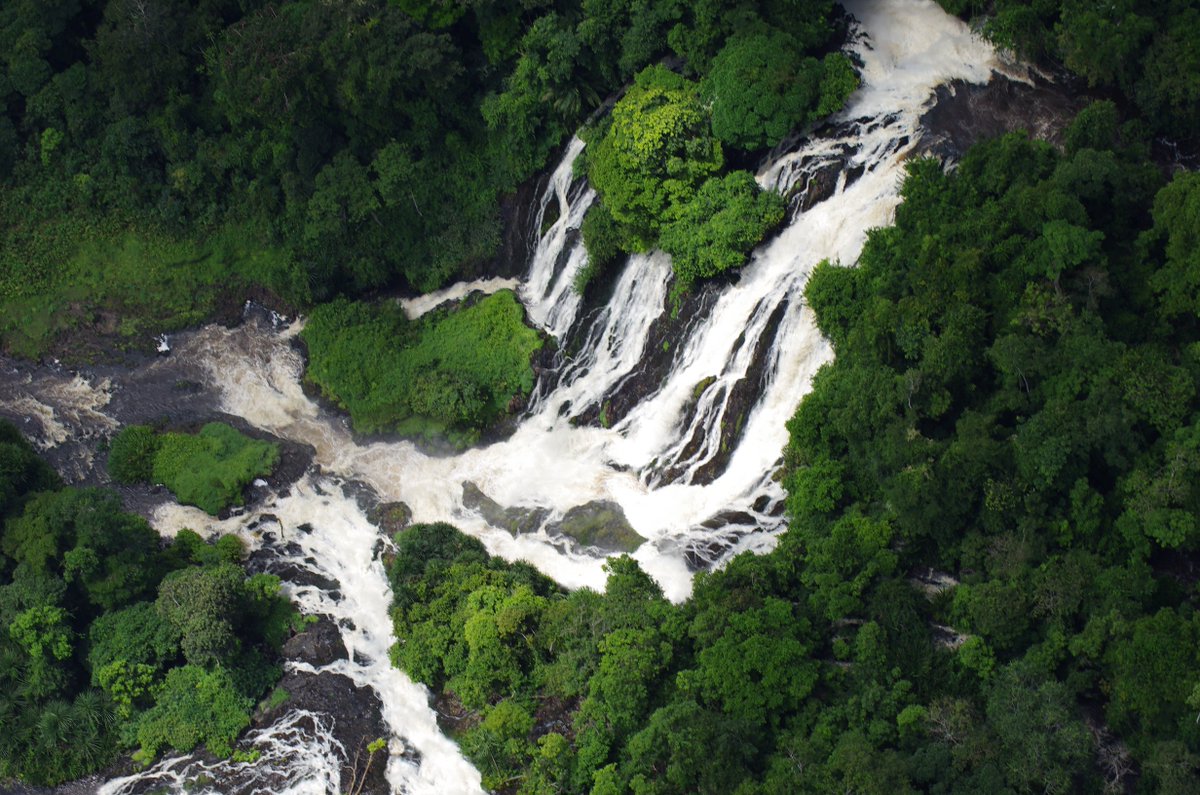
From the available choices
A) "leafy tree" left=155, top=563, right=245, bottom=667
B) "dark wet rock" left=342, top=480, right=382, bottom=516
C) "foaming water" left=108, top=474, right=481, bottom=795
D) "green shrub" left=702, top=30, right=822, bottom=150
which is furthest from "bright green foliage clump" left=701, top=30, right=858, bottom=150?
Answer: "leafy tree" left=155, top=563, right=245, bottom=667

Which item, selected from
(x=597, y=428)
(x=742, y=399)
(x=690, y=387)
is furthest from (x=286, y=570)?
(x=742, y=399)

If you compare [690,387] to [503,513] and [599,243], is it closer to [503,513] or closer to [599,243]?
[599,243]

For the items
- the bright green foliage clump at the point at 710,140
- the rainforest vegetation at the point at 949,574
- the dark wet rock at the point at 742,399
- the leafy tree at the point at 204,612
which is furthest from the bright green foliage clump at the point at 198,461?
the dark wet rock at the point at 742,399

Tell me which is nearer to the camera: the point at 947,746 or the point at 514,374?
the point at 947,746

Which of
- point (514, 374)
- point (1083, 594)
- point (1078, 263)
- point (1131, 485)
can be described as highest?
point (1078, 263)

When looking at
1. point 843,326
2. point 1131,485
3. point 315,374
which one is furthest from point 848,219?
point 315,374

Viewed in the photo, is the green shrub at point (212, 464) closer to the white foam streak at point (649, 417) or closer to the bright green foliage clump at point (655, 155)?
the white foam streak at point (649, 417)

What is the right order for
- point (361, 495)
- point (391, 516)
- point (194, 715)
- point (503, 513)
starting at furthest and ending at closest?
point (361, 495)
point (391, 516)
point (503, 513)
point (194, 715)

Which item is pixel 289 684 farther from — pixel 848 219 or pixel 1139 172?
pixel 1139 172
